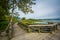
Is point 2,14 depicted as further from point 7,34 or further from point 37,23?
point 37,23

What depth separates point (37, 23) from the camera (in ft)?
9.72

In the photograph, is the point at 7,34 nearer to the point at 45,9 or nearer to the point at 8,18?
the point at 8,18

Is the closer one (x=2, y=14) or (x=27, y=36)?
(x=27, y=36)

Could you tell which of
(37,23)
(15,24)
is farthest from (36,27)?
(15,24)

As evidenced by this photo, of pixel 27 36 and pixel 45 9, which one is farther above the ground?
pixel 45 9

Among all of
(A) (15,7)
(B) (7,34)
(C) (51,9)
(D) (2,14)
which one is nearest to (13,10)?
(A) (15,7)

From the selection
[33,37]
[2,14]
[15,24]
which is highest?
[2,14]

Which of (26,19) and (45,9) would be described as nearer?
(45,9)

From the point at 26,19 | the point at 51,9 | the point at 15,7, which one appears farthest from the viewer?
the point at 15,7

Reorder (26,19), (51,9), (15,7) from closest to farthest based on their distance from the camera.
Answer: (51,9) < (26,19) < (15,7)

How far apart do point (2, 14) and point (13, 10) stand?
0.28 metres

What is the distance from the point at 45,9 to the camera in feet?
9.05

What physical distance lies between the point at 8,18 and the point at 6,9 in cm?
19

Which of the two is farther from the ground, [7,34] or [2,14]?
[2,14]
